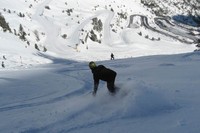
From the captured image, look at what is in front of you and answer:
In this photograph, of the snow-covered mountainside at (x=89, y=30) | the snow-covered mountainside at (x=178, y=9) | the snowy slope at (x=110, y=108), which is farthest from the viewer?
the snow-covered mountainside at (x=178, y=9)

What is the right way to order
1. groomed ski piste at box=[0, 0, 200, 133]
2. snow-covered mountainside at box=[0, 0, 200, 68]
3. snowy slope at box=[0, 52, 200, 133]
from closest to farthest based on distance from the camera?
snowy slope at box=[0, 52, 200, 133] → groomed ski piste at box=[0, 0, 200, 133] → snow-covered mountainside at box=[0, 0, 200, 68]

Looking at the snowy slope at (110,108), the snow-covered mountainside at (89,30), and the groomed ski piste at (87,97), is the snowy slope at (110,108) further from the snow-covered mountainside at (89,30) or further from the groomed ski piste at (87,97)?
the snow-covered mountainside at (89,30)

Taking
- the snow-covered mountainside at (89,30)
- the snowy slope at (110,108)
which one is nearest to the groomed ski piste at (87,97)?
the snowy slope at (110,108)

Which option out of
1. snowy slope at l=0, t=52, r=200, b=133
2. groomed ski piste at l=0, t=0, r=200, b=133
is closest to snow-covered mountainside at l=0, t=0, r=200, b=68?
groomed ski piste at l=0, t=0, r=200, b=133

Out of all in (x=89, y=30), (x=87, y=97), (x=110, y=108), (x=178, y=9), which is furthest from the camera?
(x=178, y=9)

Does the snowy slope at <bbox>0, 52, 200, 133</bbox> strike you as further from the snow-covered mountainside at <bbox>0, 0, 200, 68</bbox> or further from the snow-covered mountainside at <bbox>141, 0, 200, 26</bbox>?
the snow-covered mountainside at <bbox>141, 0, 200, 26</bbox>

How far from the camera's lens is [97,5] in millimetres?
81938

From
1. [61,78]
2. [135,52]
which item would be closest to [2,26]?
[135,52]

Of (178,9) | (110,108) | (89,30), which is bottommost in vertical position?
(110,108)

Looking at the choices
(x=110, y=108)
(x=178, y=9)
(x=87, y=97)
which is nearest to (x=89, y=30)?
(x=87, y=97)

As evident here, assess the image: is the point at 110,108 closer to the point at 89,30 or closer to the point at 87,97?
the point at 87,97

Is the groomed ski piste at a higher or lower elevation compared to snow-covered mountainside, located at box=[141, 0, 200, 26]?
lower

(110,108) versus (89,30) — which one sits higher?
(89,30)

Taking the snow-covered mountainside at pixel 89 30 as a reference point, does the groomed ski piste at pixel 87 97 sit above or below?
below
